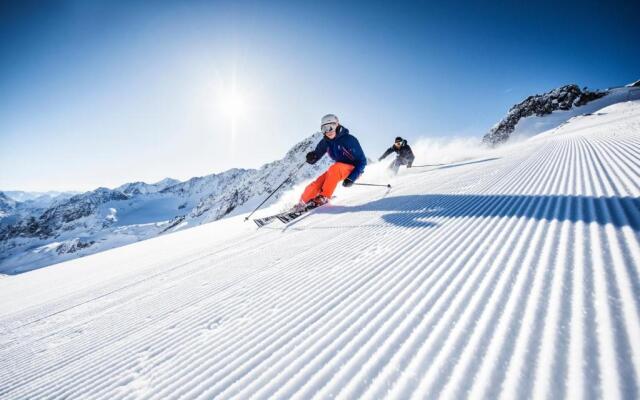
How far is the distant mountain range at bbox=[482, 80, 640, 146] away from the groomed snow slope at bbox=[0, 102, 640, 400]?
56863 mm

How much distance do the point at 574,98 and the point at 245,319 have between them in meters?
77.6

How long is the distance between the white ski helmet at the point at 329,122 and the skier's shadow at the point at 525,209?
10.3ft

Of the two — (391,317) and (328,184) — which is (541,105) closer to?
(328,184)

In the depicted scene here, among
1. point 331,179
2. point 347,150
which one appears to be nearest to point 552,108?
point 347,150

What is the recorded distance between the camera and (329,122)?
7156 mm

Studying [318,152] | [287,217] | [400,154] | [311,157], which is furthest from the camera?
[400,154]

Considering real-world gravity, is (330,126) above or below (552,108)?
below

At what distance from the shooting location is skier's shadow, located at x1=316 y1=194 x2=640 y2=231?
231 cm

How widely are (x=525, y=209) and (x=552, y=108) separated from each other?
74.1 m

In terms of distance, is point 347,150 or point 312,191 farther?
point 347,150

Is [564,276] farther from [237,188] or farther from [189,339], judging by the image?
[237,188]

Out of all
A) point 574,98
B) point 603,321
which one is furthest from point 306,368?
point 574,98

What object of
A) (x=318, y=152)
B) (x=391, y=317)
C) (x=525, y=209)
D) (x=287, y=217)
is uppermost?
(x=318, y=152)

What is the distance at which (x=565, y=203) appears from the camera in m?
2.89
